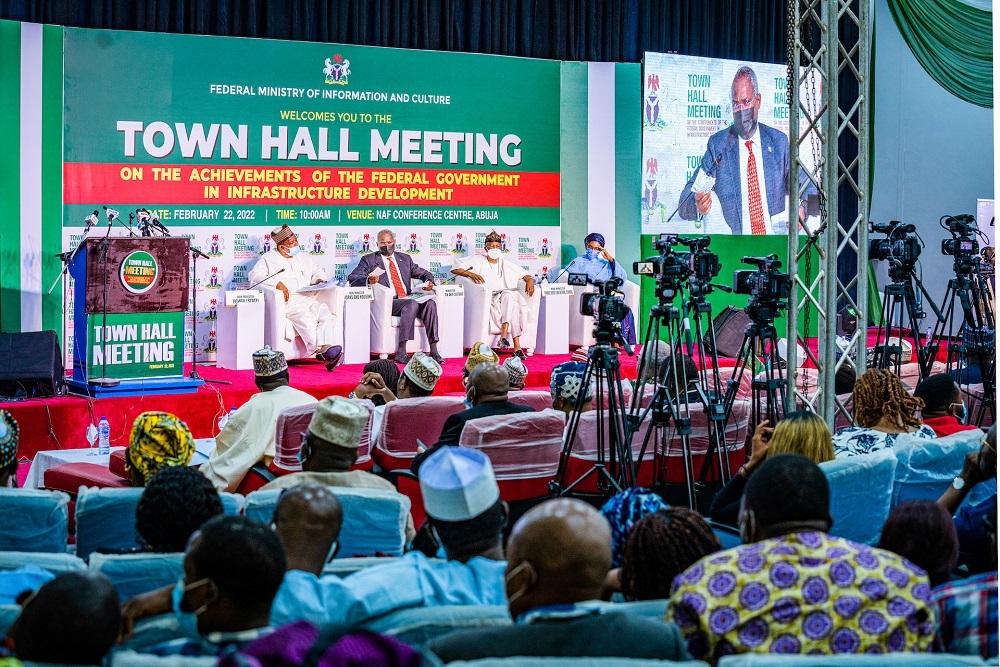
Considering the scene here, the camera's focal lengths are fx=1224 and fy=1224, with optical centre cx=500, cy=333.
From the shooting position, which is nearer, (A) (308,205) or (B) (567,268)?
(A) (308,205)

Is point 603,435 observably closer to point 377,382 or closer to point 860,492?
point 377,382

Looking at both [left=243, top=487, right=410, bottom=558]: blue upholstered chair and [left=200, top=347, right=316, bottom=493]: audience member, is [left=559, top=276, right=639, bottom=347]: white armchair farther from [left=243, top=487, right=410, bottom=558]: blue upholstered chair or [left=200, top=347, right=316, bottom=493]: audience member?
[left=243, top=487, right=410, bottom=558]: blue upholstered chair

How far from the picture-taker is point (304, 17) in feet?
30.6

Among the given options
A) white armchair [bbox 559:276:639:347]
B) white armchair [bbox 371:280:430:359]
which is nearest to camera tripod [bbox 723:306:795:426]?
white armchair [bbox 371:280:430:359]

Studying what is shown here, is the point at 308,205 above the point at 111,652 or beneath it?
above

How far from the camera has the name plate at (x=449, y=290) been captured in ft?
29.5

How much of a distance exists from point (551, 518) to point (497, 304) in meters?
7.25

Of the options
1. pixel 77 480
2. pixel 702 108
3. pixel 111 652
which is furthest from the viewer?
pixel 702 108

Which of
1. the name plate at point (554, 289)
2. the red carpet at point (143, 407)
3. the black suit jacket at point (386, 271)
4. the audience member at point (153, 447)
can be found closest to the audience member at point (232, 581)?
the audience member at point (153, 447)

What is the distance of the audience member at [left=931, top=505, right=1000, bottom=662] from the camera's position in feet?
7.48

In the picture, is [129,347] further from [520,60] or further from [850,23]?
[850,23]

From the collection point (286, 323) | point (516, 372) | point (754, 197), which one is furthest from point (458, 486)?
point (754, 197)

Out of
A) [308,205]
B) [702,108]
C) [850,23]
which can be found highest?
[850,23]

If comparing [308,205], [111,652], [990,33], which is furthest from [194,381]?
[990,33]
